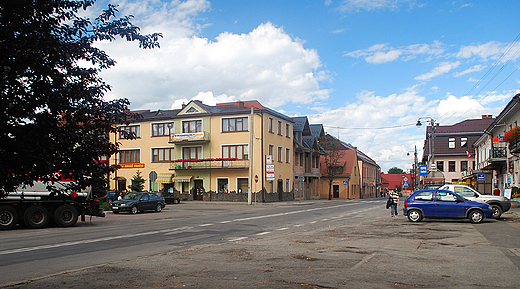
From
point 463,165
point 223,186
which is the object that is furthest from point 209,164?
point 463,165

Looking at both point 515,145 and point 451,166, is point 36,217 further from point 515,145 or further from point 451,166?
point 451,166

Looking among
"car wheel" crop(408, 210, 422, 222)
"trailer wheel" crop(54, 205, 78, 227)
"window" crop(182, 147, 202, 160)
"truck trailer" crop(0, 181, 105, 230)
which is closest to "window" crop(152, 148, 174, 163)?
"window" crop(182, 147, 202, 160)

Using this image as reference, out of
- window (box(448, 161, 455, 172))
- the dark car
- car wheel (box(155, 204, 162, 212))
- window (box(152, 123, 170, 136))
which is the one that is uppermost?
window (box(152, 123, 170, 136))

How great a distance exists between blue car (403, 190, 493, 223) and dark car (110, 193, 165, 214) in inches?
643

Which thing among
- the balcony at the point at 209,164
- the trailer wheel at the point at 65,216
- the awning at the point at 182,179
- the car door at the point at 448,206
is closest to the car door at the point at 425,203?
the car door at the point at 448,206

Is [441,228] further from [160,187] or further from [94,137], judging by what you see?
[160,187]

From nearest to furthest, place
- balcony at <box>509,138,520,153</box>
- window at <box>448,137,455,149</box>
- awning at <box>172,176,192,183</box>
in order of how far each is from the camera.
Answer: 1. balcony at <box>509,138,520,153</box>
2. awning at <box>172,176,192,183</box>
3. window at <box>448,137,455,149</box>

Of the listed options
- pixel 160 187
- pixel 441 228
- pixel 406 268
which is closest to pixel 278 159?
pixel 160 187

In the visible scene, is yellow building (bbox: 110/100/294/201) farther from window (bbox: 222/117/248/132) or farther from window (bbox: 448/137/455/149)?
window (bbox: 448/137/455/149)

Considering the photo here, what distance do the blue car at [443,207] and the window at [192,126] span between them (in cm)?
3313

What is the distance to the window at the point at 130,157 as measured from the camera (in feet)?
173

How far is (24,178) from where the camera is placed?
5.50 m

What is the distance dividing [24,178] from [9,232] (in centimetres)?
1277

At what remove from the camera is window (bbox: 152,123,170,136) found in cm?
5131
